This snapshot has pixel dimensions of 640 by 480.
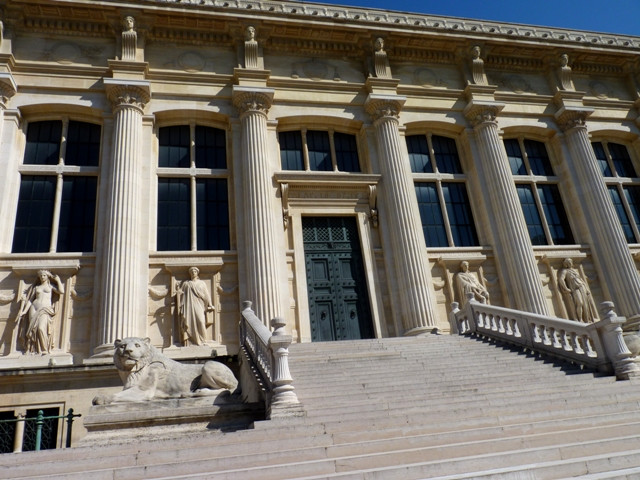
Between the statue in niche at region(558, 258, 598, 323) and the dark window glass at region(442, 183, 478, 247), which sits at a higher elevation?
the dark window glass at region(442, 183, 478, 247)

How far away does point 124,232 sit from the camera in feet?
43.9

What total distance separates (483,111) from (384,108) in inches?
155

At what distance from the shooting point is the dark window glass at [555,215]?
1808 cm

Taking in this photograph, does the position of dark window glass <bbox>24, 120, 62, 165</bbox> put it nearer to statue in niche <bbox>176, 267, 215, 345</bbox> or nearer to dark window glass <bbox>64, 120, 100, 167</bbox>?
dark window glass <bbox>64, 120, 100, 167</bbox>

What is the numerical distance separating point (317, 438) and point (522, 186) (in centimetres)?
1523

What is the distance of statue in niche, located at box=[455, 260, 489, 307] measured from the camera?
1556 centimetres

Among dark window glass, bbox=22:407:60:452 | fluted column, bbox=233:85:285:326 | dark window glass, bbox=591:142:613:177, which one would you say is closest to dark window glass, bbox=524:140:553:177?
dark window glass, bbox=591:142:613:177

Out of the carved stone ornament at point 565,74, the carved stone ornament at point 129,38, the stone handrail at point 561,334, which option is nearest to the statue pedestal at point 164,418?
the stone handrail at point 561,334

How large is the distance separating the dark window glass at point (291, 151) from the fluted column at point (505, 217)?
21.6ft

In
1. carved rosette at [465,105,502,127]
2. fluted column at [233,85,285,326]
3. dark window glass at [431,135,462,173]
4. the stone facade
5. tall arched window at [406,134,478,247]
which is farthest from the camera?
dark window glass at [431,135,462,173]

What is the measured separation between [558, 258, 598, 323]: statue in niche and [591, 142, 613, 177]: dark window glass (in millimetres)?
5244

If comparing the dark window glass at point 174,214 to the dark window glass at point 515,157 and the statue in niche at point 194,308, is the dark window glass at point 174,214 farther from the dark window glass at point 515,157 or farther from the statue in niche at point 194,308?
A: the dark window glass at point 515,157

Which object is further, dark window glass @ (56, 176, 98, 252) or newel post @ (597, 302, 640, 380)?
dark window glass @ (56, 176, 98, 252)

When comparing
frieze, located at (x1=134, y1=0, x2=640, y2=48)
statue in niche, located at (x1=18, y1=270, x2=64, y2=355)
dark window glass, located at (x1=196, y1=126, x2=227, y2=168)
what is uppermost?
frieze, located at (x1=134, y1=0, x2=640, y2=48)
